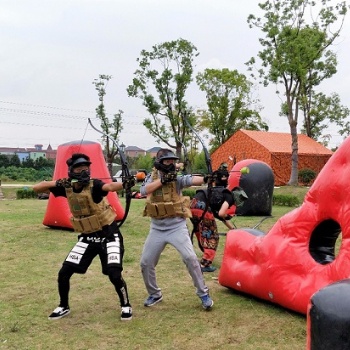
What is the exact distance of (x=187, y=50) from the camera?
3189cm

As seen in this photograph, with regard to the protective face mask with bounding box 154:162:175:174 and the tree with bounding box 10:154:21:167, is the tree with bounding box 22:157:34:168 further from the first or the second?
the protective face mask with bounding box 154:162:175:174

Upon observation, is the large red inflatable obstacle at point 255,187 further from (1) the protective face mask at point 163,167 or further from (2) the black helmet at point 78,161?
(2) the black helmet at point 78,161

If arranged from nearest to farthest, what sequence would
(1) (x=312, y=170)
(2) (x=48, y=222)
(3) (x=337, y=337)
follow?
(3) (x=337, y=337) → (2) (x=48, y=222) → (1) (x=312, y=170)

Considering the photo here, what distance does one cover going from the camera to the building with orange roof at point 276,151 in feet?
96.2

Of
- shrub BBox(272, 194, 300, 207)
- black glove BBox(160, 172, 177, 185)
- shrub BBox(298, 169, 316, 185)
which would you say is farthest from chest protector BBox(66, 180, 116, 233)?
shrub BBox(298, 169, 316, 185)

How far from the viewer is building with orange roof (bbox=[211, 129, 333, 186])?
2933cm

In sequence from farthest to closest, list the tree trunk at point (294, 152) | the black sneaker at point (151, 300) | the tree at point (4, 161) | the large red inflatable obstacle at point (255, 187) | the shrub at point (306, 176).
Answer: the tree at point (4, 161) < the shrub at point (306, 176) < the tree trunk at point (294, 152) < the large red inflatable obstacle at point (255, 187) < the black sneaker at point (151, 300)

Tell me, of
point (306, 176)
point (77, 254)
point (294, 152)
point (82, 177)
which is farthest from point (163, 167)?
point (306, 176)

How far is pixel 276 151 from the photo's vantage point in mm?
29281

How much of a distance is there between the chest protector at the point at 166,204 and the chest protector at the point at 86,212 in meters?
0.49

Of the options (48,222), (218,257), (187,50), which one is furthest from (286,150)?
(218,257)

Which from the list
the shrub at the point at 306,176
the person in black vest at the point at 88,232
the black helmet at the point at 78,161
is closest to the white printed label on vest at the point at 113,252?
the person in black vest at the point at 88,232

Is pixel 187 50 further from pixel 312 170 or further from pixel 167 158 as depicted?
pixel 167 158

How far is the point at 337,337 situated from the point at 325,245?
92.8 inches
